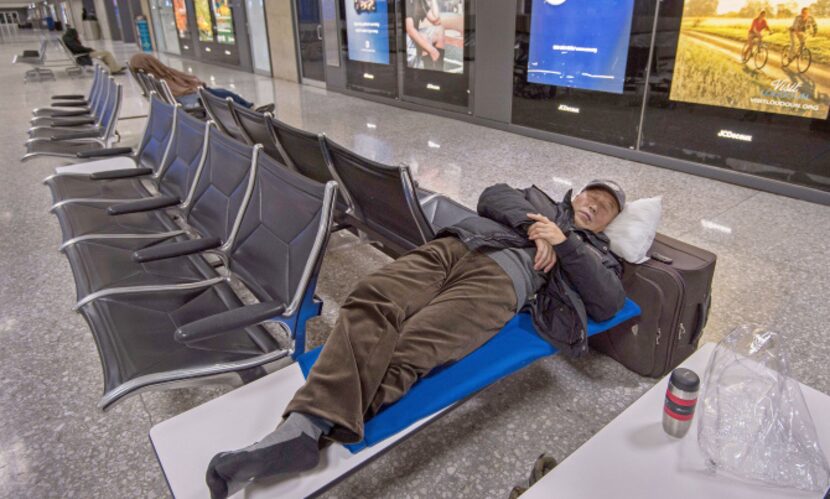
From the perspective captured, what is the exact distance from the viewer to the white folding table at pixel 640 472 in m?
1.04

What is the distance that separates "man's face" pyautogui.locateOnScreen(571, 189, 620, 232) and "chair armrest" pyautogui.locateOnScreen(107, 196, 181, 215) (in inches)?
68.5

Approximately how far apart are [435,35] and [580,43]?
237 cm

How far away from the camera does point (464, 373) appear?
1494 millimetres

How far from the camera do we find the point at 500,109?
20.6 ft

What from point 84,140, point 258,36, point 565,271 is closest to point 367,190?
point 565,271

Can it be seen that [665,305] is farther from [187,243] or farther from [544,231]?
[187,243]

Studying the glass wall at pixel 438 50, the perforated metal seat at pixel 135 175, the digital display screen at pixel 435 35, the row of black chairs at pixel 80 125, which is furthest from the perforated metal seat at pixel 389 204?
the digital display screen at pixel 435 35

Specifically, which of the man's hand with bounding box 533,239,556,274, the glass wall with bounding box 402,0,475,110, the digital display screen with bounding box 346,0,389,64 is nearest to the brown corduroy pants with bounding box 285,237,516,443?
the man's hand with bounding box 533,239,556,274

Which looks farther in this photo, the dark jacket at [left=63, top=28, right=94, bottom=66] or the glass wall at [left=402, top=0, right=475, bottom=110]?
the dark jacket at [left=63, top=28, right=94, bottom=66]

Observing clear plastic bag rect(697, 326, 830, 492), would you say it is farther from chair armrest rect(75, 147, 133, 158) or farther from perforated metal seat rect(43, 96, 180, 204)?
chair armrest rect(75, 147, 133, 158)

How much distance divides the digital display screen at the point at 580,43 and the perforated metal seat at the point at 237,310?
4055mm

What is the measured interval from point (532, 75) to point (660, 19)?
1544 mm

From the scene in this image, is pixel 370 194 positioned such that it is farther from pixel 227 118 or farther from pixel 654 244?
pixel 227 118

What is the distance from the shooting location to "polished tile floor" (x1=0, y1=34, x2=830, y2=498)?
1.62 metres
